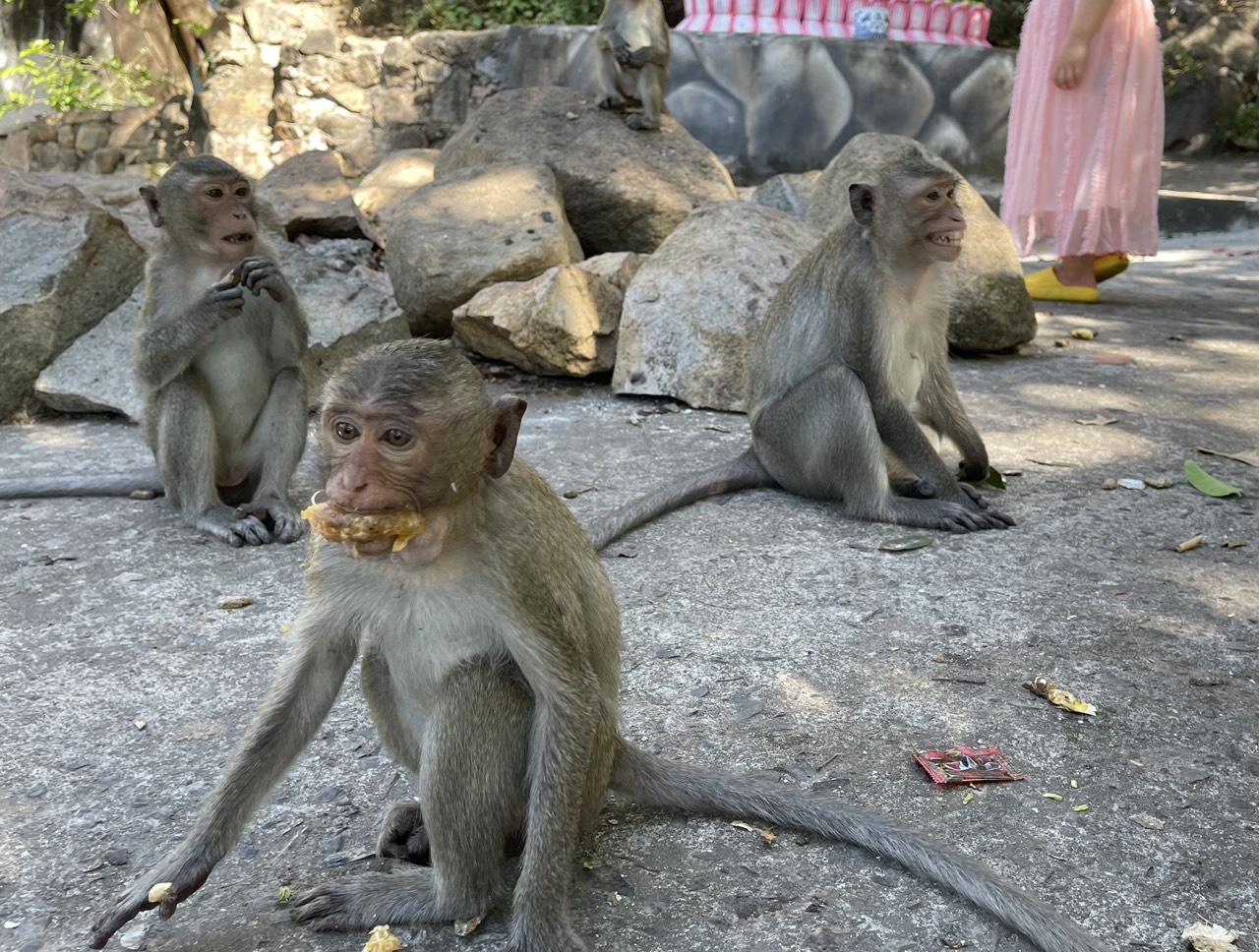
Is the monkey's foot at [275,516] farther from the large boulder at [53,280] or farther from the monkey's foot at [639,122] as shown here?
the monkey's foot at [639,122]

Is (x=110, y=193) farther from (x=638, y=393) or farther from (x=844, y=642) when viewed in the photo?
(x=844, y=642)

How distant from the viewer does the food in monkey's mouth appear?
214 cm

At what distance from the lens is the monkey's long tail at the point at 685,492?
180 inches

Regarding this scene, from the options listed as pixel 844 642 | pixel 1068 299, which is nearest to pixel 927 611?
pixel 844 642

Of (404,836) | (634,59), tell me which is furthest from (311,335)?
(404,836)

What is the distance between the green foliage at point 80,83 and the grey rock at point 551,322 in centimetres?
1090

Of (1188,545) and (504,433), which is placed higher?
(504,433)

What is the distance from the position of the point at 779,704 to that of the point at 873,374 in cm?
197

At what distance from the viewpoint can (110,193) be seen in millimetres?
8250

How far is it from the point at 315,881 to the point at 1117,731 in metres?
2.05

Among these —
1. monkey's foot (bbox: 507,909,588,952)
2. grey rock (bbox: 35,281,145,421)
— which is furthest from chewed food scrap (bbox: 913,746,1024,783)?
grey rock (bbox: 35,281,145,421)

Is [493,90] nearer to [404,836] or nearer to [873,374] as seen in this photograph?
[873,374]

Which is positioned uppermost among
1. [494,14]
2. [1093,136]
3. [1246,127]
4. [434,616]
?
[494,14]

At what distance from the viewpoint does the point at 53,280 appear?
6.60 m
